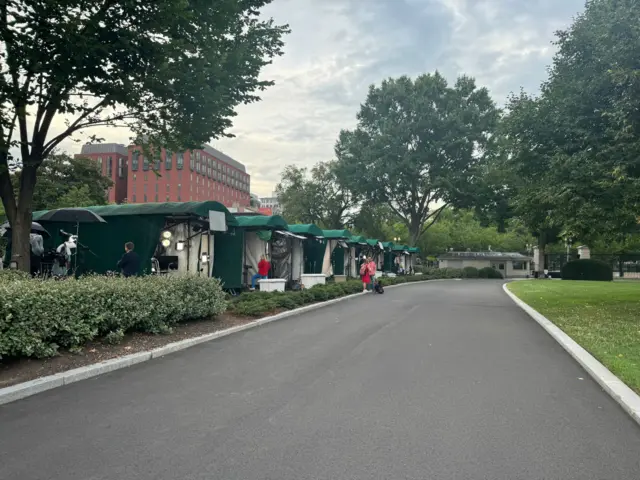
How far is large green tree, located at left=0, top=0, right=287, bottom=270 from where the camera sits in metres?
9.54

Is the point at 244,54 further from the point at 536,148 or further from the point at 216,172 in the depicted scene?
the point at 216,172

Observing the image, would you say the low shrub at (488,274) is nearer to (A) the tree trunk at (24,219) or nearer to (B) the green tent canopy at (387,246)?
(B) the green tent canopy at (387,246)

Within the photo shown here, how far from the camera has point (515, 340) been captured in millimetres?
10000

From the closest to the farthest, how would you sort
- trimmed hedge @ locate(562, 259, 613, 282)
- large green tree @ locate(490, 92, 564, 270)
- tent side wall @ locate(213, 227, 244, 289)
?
large green tree @ locate(490, 92, 564, 270)
tent side wall @ locate(213, 227, 244, 289)
trimmed hedge @ locate(562, 259, 613, 282)

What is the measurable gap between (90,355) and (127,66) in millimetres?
6469

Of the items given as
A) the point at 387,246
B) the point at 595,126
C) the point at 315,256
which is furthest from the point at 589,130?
the point at 387,246

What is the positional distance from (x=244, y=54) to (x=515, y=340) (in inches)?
355

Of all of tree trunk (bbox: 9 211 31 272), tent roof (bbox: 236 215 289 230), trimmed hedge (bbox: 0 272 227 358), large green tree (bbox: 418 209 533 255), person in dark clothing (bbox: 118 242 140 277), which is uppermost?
large green tree (bbox: 418 209 533 255)

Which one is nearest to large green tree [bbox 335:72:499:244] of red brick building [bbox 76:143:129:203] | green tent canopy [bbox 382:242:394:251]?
green tent canopy [bbox 382:242:394:251]

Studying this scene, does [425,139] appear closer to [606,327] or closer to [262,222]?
[262,222]

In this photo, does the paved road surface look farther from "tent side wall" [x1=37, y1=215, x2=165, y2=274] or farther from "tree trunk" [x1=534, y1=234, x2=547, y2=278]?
"tree trunk" [x1=534, y1=234, x2=547, y2=278]

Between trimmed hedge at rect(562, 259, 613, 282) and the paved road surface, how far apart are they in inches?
1619

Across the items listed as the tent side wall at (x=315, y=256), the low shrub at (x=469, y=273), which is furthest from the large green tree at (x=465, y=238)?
the tent side wall at (x=315, y=256)

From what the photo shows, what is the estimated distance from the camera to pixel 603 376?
6.62m
